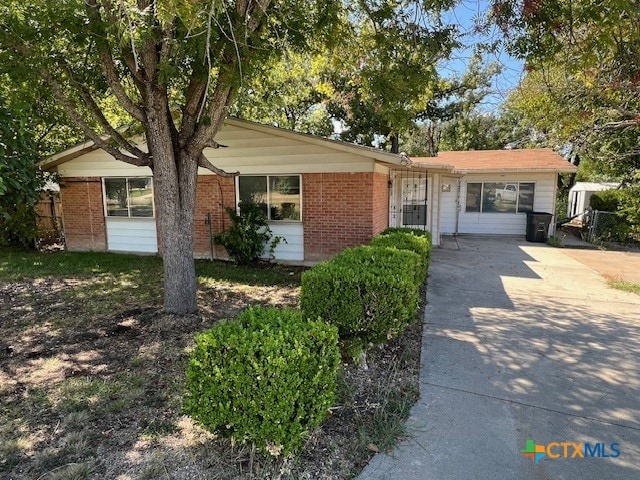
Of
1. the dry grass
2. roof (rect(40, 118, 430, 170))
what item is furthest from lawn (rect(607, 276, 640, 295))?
roof (rect(40, 118, 430, 170))

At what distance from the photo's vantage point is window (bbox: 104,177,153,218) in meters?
10.4

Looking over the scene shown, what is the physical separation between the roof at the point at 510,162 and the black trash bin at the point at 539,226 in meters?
1.54

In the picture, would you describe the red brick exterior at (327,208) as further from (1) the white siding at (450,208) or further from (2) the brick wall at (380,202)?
(1) the white siding at (450,208)

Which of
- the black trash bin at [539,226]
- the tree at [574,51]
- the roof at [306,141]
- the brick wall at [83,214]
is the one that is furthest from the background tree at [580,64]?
the brick wall at [83,214]

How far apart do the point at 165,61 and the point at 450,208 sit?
12.6 m

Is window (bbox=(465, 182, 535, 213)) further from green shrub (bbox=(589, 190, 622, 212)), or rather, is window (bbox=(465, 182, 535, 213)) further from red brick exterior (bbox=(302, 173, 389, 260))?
red brick exterior (bbox=(302, 173, 389, 260))

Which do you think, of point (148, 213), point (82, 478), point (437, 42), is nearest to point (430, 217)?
point (437, 42)

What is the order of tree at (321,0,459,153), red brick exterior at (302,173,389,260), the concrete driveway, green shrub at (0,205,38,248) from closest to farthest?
the concrete driveway < tree at (321,0,459,153) < red brick exterior at (302,173,389,260) < green shrub at (0,205,38,248)

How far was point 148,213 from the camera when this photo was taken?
1044cm

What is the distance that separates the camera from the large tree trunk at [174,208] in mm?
5090

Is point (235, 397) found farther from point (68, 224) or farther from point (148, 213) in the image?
point (68, 224)

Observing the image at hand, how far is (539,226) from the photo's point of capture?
520 inches

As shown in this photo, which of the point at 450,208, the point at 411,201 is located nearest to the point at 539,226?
the point at 450,208

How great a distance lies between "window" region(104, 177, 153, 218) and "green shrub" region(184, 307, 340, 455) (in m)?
8.86
